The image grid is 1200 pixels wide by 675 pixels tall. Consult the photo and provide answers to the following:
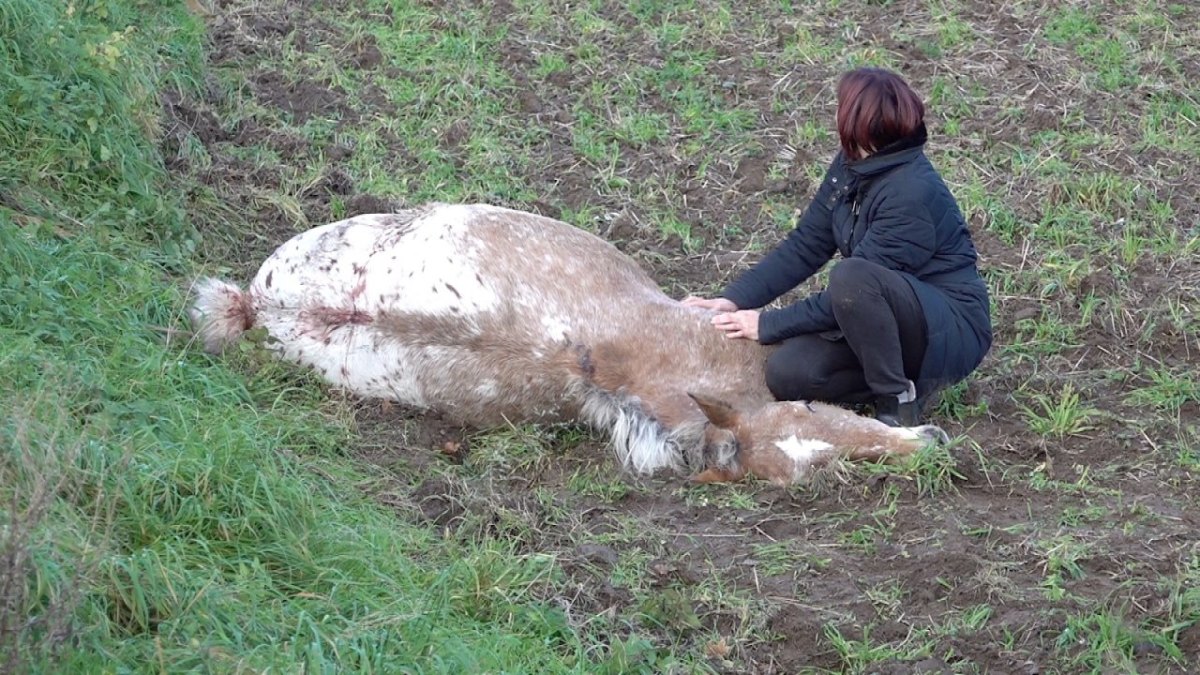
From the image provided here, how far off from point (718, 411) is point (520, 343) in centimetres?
86

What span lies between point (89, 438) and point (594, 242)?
2.59 metres

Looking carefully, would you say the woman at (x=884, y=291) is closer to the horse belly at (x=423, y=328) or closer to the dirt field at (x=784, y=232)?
the dirt field at (x=784, y=232)

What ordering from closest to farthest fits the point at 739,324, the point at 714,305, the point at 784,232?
the point at 739,324
the point at 714,305
the point at 784,232

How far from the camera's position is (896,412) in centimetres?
590

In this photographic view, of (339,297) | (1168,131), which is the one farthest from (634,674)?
(1168,131)

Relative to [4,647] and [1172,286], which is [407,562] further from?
[1172,286]

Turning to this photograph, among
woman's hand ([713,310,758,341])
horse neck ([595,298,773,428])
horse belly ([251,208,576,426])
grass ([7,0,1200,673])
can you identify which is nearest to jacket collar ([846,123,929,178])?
woman's hand ([713,310,758,341])

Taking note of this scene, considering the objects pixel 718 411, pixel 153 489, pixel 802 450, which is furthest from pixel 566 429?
pixel 153 489

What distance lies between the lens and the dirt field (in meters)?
4.72

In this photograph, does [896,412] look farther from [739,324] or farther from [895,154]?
[895,154]

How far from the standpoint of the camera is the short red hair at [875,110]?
5.73 metres

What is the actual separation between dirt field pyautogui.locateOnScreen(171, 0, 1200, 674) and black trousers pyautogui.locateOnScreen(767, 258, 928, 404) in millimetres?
427

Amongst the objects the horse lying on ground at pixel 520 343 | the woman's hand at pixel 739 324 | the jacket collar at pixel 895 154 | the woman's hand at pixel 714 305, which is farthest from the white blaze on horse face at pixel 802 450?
the jacket collar at pixel 895 154

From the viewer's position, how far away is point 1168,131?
8234mm
